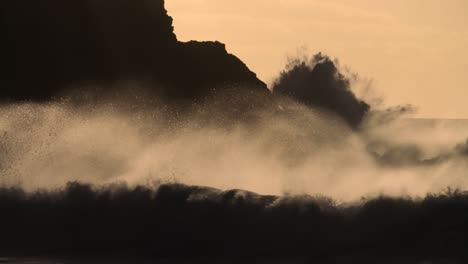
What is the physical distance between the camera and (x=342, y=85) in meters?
80.3

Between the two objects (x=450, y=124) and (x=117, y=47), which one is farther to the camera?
(x=117, y=47)

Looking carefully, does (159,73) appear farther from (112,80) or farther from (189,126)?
(189,126)

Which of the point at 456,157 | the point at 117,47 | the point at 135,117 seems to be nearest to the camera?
the point at 456,157

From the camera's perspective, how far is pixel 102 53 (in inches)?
3634

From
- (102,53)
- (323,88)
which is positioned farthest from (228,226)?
(102,53)

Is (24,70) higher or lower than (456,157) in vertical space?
higher

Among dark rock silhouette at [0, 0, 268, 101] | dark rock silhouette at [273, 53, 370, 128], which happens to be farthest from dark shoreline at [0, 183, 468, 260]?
dark rock silhouette at [0, 0, 268, 101]

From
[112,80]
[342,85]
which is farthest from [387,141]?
[112,80]

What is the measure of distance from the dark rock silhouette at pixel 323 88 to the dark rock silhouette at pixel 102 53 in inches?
326

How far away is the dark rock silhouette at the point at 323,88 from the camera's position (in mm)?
78875

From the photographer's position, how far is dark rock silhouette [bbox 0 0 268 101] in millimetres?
88938

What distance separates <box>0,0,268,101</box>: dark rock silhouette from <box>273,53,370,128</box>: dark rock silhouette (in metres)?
8.27

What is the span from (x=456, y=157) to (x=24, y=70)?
106ft

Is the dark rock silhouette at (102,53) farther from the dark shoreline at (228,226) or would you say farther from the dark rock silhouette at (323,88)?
the dark shoreline at (228,226)
